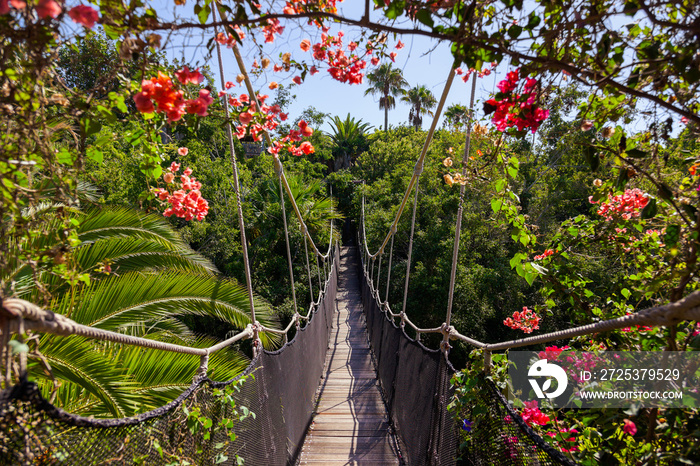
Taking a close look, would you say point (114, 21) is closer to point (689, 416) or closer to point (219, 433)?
point (219, 433)

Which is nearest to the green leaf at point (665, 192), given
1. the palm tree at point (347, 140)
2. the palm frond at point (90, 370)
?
the palm frond at point (90, 370)

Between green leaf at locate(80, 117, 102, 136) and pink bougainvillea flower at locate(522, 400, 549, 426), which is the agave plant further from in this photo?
pink bougainvillea flower at locate(522, 400, 549, 426)

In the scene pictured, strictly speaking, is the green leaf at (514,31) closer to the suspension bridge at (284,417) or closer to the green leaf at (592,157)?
the green leaf at (592,157)

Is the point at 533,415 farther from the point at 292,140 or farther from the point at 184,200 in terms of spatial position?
A: the point at 184,200

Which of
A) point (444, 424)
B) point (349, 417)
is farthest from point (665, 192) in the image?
point (349, 417)

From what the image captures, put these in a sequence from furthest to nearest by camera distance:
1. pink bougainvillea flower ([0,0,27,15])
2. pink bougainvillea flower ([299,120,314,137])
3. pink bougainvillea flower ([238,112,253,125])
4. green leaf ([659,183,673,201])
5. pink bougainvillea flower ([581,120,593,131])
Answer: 1. pink bougainvillea flower ([299,120,314,137])
2. pink bougainvillea flower ([238,112,253,125])
3. pink bougainvillea flower ([581,120,593,131])
4. green leaf ([659,183,673,201])
5. pink bougainvillea flower ([0,0,27,15])

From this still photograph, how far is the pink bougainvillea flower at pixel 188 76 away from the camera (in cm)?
93

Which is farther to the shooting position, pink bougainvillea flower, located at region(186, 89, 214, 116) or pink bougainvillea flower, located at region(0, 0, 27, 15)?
pink bougainvillea flower, located at region(186, 89, 214, 116)

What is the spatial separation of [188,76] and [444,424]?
4.95ft

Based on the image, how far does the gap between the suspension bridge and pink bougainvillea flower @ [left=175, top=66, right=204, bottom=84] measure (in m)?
0.50

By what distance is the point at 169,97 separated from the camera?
0.89 meters

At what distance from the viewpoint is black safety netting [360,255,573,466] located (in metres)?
0.98

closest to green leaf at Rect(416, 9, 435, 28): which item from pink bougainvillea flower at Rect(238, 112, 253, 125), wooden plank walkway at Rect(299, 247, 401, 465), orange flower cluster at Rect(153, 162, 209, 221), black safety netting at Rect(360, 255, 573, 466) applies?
pink bougainvillea flower at Rect(238, 112, 253, 125)

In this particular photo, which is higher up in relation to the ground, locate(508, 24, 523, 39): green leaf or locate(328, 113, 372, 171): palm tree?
locate(328, 113, 372, 171): palm tree
